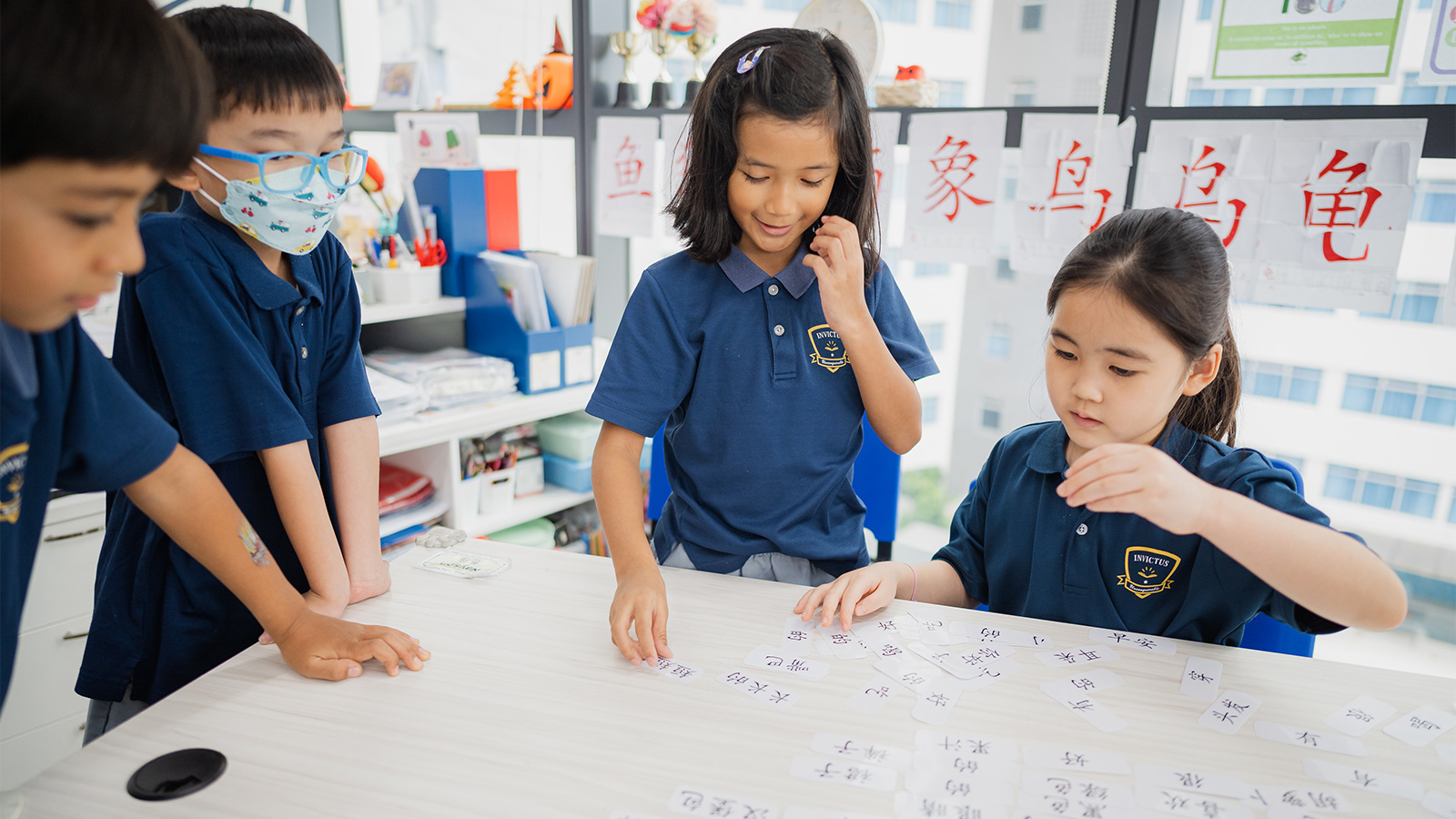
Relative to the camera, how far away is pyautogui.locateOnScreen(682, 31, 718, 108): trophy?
2.14 m

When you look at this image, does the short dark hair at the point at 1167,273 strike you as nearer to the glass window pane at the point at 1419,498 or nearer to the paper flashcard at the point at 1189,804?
the paper flashcard at the point at 1189,804

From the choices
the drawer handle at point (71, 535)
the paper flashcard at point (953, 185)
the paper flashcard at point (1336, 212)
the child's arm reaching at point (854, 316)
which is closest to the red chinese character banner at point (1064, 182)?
the paper flashcard at point (953, 185)

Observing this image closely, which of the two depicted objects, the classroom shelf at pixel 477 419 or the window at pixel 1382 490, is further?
Result: the classroom shelf at pixel 477 419

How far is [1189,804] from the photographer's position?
0.71m

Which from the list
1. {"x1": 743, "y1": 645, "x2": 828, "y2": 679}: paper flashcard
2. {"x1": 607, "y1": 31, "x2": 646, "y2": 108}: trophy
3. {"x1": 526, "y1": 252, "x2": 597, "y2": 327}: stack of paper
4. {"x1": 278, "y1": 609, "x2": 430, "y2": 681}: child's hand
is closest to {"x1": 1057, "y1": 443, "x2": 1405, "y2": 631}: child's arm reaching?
{"x1": 743, "y1": 645, "x2": 828, "y2": 679}: paper flashcard

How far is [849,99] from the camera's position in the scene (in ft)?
3.40

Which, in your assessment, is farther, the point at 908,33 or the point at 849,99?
the point at 908,33

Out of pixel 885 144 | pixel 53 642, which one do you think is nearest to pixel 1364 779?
pixel 885 144

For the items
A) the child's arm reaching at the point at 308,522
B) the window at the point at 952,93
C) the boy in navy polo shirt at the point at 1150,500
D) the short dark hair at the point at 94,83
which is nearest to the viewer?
the short dark hair at the point at 94,83

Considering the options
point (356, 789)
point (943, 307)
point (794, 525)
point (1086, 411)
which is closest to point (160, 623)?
point (356, 789)

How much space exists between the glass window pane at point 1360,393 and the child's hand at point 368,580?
189cm

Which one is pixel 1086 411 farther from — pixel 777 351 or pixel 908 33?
pixel 908 33

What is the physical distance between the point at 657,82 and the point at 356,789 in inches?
76.6

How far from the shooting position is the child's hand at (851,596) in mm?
985
